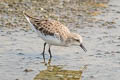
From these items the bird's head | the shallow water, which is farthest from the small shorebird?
the shallow water

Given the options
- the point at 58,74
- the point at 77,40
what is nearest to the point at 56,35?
the point at 77,40

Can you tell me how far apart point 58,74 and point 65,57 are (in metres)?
1.46

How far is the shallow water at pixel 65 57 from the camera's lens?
10047 mm

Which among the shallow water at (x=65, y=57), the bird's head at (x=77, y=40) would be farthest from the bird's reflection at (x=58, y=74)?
the bird's head at (x=77, y=40)

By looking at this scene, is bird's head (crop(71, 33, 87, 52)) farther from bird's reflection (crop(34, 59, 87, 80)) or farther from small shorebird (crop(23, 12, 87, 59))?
bird's reflection (crop(34, 59, 87, 80))

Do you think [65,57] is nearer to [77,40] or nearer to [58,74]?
[77,40]

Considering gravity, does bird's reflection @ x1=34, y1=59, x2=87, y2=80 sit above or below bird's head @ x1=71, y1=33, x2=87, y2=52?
below

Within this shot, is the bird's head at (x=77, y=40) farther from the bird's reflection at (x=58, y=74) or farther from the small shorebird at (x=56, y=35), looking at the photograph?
the bird's reflection at (x=58, y=74)

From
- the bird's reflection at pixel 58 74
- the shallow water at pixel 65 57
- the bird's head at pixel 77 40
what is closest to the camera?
the bird's reflection at pixel 58 74

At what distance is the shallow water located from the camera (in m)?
10.0

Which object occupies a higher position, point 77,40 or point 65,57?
point 77,40

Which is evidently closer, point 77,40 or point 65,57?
point 77,40

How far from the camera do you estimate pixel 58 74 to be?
33.4 feet

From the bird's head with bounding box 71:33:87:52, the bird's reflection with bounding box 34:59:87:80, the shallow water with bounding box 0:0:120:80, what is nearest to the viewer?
the bird's reflection with bounding box 34:59:87:80
